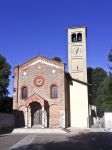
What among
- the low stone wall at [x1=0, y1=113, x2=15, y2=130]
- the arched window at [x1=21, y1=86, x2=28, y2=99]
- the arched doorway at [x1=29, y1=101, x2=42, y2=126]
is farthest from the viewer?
the arched window at [x1=21, y1=86, x2=28, y2=99]

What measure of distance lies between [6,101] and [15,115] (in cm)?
851

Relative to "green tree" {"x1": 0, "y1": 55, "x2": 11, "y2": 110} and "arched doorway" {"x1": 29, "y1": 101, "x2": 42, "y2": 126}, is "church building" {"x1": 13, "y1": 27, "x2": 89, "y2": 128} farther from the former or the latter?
"green tree" {"x1": 0, "y1": 55, "x2": 11, "y2": 110}

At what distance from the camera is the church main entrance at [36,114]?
38.2 m

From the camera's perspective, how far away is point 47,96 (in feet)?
124

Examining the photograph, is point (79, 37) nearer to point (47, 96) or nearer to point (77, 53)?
point (77, 53)

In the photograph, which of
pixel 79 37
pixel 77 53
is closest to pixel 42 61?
pixel 77 53

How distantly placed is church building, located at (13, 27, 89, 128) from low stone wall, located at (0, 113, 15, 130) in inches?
32.8

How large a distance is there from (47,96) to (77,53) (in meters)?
16.2

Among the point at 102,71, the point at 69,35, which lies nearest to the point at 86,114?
the point at 69,35

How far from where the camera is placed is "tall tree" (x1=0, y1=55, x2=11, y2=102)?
1775 inches

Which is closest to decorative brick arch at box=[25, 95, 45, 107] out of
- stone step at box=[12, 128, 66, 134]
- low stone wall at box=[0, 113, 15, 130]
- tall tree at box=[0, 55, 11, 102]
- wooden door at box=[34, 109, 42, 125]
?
wooden door at box=[34, 109, 42, 125]

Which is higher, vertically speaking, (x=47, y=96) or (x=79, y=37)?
(x=79, y=37)

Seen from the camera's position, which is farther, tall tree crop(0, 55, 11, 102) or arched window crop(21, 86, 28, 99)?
tall tree crop(0, 55, 11, 102)

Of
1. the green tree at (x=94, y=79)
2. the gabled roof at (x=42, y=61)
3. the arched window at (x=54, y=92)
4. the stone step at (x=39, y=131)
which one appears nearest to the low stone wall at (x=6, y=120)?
the stone step at (x=39, y=131)
